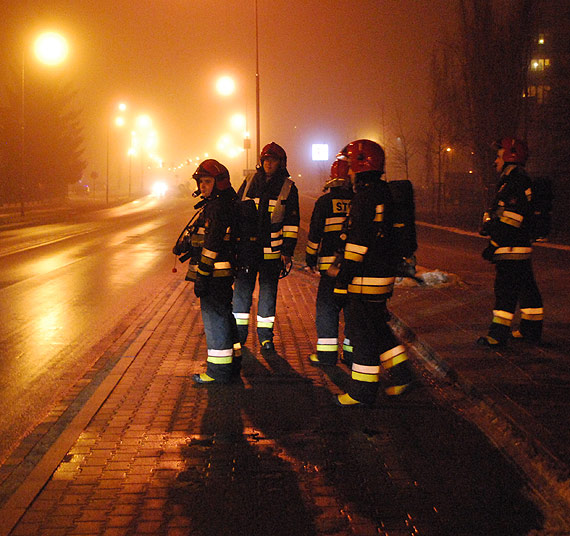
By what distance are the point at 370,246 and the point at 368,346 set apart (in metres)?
0.79

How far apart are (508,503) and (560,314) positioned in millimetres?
5548

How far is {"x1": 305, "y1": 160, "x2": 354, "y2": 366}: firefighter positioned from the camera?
676 cm

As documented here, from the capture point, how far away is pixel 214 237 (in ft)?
20.0

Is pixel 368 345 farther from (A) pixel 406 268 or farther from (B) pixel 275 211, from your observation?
(B) pixel 275 211

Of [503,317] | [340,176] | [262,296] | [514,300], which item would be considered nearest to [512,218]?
[514,300]

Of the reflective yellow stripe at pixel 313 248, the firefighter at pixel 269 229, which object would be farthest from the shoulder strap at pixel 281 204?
the reflective yellow stripe at pixel 313 248

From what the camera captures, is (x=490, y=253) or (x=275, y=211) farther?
(x=275, y=211)

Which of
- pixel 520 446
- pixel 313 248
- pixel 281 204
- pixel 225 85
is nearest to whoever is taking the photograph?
pixel 520 446

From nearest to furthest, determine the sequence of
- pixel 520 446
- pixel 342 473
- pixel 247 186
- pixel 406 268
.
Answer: pixel 342 473, pixel 520 446, pixel 406 268, pixel 247 186

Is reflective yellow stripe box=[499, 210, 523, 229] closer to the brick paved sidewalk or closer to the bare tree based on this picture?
the brick paved sidewalk

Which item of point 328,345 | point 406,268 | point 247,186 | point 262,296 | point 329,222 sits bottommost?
point 328,345

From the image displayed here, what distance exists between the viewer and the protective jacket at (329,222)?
22.2 ft

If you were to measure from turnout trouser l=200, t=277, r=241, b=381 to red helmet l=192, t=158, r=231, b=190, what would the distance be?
2.67ft

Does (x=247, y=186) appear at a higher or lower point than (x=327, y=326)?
higher
